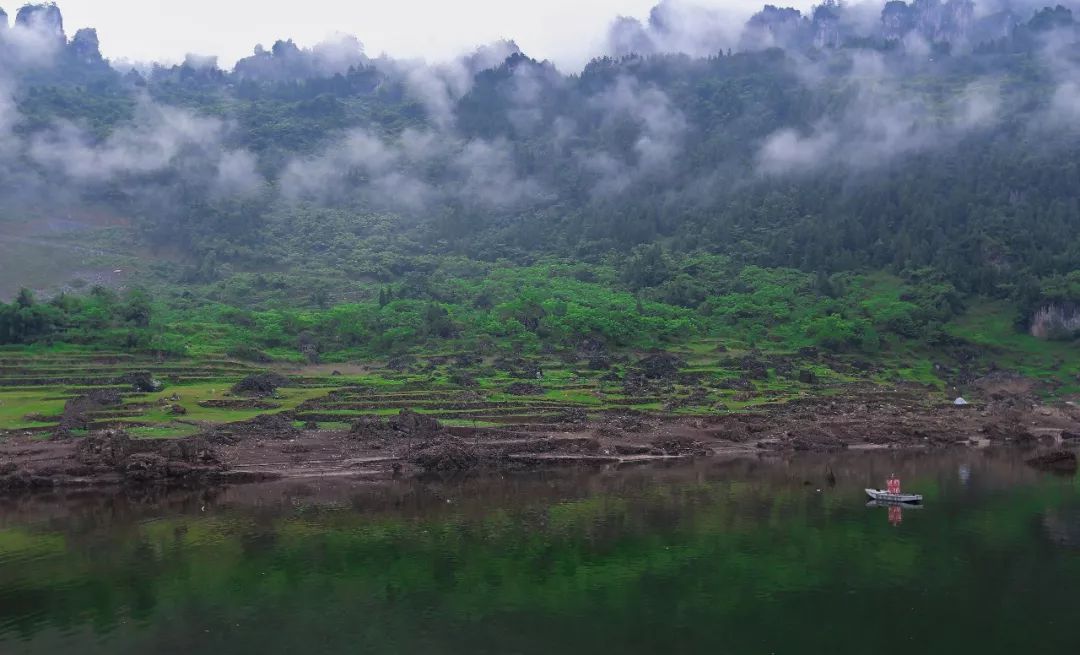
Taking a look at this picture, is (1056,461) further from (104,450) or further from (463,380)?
(104,450)

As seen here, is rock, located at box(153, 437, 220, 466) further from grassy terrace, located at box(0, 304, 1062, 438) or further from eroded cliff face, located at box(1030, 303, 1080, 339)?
eroded cliff face, located at box(1030, 303, 1080, 339)

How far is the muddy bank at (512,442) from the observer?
46.9 m

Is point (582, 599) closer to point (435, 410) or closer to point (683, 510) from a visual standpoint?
point (683, 510)

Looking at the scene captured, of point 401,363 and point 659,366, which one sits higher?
point 401,363

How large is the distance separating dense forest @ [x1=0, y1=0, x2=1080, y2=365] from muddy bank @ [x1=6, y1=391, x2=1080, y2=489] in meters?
26.2

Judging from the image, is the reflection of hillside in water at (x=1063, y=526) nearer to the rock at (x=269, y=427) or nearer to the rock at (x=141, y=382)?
the rock at (x=269, y=427)

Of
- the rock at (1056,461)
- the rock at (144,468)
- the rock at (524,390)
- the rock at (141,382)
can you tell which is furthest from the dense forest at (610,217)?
the rock at (1056,461)

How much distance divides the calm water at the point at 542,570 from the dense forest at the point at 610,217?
4574 centimetres

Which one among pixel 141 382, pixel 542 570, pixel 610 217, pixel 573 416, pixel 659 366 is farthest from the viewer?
pixel 610 217

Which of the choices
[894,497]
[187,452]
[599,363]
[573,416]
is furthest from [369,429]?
[894,497]

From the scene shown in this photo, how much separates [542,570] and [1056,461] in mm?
42700

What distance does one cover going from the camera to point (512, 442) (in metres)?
55.7

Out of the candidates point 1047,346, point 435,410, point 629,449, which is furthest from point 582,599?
point 1047,346

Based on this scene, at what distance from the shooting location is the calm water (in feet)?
80.6
